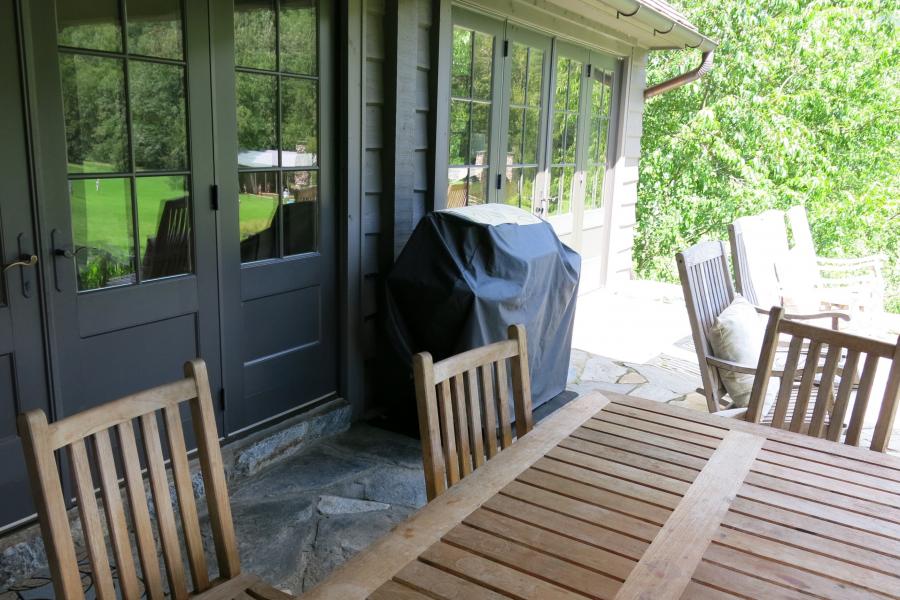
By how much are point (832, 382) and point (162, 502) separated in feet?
5.45

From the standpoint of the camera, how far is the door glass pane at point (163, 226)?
2545mm

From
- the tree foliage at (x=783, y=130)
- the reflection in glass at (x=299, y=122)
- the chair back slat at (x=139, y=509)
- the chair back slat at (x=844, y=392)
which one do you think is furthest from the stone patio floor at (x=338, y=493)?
the tree foliage at (x=783, y=130)

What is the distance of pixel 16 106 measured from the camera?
6.92ft

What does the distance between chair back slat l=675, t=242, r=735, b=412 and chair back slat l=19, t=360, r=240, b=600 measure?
214 centimetres

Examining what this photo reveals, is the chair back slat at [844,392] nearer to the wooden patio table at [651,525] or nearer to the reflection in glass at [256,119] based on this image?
the wooden patio table at [651,525]

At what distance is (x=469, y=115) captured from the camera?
426 cm

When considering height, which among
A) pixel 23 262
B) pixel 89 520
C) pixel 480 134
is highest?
pixel 480 134

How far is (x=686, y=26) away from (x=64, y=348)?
5196 mm

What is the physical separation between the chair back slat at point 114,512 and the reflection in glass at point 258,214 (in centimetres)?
174

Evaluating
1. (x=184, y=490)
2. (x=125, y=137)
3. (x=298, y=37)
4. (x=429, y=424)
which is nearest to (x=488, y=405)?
(x=429, y=424)

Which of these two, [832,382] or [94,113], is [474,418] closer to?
[832,382]

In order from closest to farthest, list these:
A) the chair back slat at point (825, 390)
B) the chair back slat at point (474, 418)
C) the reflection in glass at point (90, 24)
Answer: the chair back slat at point (474, 418), the chair back slat at point (825, 390), the reflection in glass at point (90, 24)

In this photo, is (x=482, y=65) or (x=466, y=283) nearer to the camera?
(x=466, y=283)

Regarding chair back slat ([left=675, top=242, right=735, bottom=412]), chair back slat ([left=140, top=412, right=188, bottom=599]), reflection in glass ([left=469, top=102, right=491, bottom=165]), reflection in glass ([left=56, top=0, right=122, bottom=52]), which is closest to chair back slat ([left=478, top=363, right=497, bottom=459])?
chair back slat ([left=140, top=412, right=188, bottom=599])
